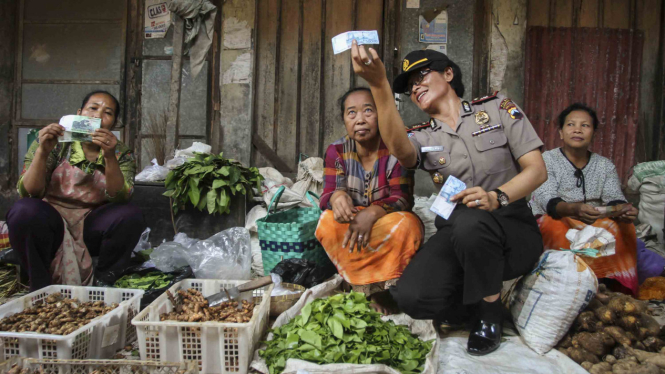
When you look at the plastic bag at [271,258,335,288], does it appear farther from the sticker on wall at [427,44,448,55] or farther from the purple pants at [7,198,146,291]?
the sticker on wall at [427,44,448,55]

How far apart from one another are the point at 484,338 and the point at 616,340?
619mm

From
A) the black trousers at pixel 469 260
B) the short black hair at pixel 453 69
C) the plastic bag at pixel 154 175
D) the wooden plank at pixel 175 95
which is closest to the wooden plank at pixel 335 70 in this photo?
the wooden plank at pixel 175 95

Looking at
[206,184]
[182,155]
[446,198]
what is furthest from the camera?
[182,155]

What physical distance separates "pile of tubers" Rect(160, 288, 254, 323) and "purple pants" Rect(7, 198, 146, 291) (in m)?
0.83

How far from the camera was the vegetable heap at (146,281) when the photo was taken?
2.81 m

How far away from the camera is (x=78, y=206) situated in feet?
10.0

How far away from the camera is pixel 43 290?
2434mm

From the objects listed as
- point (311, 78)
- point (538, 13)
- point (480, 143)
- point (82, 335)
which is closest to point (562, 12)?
point (538, 13)

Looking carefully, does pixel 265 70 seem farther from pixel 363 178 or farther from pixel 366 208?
pixel 366 208

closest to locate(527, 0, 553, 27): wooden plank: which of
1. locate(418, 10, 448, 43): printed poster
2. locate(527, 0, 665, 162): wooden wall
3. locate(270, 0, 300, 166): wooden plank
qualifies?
locate(527, 0, 665, 162): wooden wall

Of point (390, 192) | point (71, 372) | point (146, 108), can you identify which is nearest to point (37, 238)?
point (71, 372)

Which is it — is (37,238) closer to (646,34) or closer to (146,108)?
(146,108)

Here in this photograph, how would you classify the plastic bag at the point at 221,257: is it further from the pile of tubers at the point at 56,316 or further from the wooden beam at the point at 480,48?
the wooden beam at the point at 480,48

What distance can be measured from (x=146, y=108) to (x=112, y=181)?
9.70 ft
